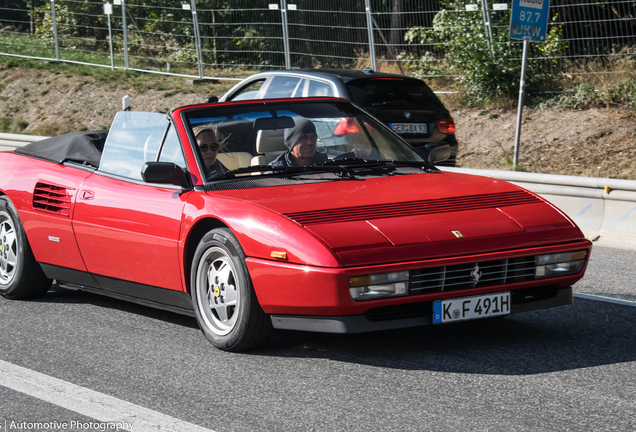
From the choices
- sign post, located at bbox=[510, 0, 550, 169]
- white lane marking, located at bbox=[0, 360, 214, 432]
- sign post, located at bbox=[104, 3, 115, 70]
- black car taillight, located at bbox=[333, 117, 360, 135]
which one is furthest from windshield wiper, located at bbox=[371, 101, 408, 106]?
sign post, located at bbox=[104, 3, 115, 70]

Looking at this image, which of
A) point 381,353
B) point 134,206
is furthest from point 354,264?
point 134,206

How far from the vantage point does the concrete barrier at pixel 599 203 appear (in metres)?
8.84

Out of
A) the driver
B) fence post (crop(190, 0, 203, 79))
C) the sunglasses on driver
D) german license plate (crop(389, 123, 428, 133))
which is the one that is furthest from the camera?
fence post (crop(190, 0, 203, 79))

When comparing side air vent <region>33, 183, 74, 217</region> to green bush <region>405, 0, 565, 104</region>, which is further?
green bush <region>405, 0, 565, 104</region>

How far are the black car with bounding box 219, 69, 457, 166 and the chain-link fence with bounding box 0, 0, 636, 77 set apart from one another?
17.4 feet

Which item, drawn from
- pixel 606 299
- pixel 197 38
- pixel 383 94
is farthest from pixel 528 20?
pixel 197 38

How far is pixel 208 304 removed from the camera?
5.02 meters

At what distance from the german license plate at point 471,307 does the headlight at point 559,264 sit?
0.85ft

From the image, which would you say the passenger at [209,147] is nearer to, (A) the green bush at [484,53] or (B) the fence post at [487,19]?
(A) the green bush at [484,53]

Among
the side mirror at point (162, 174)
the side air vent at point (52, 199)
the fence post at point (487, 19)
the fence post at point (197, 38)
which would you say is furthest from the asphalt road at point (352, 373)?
the fence post at point (197, 38)

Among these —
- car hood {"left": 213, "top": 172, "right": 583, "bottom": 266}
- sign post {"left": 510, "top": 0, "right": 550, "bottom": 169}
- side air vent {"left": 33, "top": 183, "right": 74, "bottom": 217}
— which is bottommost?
side air vent {"left": 33, "top": 183, "right": 74, "bottom": 217}

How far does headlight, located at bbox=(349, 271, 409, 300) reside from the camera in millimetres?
4336

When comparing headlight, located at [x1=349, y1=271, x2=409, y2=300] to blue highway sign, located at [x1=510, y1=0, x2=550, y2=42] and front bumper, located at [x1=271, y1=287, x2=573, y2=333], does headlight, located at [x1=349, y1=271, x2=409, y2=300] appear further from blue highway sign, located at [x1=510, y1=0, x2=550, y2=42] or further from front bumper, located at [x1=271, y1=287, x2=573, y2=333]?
blue highway sign, located at [x1=510, y1=0, x2=550, y2=42]

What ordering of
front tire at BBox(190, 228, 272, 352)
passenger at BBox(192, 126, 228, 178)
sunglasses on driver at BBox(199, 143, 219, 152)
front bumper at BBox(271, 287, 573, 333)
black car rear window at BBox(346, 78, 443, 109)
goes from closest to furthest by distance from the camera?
front bumper at BBox(271, 287, 573, 333)
front tire at BBox(190, 228, 272, 352)
passenger at BBox(192, 126, 228, 178)
sunglasses on driver at BBox(199, 143, 219, 152)
black car rear window at BBox(346, 78, 443, 109)
